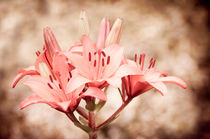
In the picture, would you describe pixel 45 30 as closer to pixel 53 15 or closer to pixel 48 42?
pixel 48 42

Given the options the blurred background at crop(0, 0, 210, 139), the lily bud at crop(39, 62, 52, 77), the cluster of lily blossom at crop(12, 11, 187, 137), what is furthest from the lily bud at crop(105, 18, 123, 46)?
the blurred background at crop(0, 0, 210, 139)

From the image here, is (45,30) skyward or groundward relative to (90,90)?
skyward

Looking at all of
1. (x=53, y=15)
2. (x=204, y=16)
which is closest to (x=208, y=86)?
(x=204, y=16)

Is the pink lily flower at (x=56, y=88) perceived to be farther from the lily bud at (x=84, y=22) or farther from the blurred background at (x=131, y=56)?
the blurred background at (x=131, y=56)

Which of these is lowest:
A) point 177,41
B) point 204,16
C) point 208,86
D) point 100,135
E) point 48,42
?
point 100,135

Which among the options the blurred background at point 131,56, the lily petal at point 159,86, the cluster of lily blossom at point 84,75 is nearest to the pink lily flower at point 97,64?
the cluster of lily blossom at point 84,75

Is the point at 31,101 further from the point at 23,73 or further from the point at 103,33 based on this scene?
the point at 103,33
